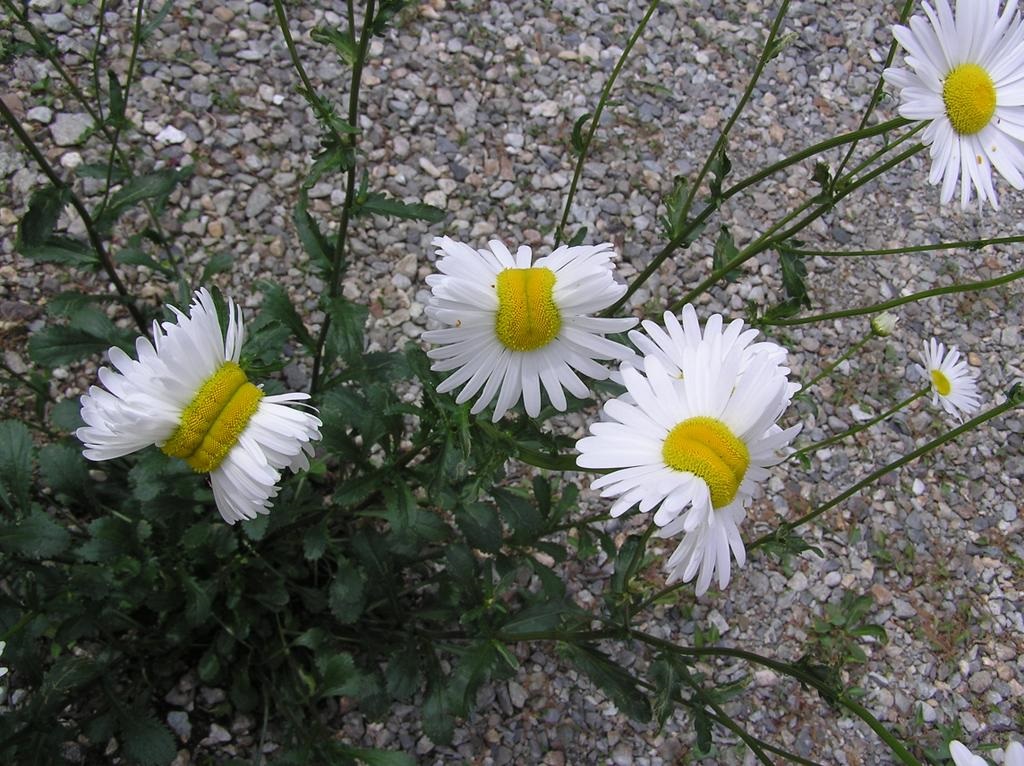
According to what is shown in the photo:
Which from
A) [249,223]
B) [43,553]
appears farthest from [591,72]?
[43,553]

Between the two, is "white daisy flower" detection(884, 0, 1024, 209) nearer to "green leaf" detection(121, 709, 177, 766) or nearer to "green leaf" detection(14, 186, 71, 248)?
"green leaf" detection(14, 186, 71, 248)

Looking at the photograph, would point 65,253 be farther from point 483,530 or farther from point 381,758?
point 381,758

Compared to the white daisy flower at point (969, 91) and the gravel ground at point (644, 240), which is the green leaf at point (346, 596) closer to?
the gravel ground at point (644, 240)

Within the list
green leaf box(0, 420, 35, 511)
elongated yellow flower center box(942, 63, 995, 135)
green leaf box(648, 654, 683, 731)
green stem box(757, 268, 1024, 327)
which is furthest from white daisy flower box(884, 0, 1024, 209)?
green leaf box(0, 420, 35, 511)

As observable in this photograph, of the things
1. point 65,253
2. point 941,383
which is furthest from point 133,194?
point 941,383

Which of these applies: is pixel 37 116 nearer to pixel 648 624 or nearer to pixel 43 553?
pixel 43 553

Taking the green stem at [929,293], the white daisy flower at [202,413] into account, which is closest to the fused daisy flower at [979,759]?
the green stem at [929,293]

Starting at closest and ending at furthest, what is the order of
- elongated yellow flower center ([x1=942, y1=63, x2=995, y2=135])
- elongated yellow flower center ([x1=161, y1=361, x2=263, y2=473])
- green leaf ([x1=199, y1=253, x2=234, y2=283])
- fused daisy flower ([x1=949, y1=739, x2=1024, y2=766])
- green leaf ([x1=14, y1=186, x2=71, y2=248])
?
fused daisy flower ([x1=949, y1=739, x2=1024, y2=766])
elongated yellow flower center ([x1=161, y1=361, x2=263, y2=473])
elongated yellow flower center ([x1=942, y1=63, x2=995, y2=135])
green leaf ([x1=14, y1=186, x2=71, y2=248])
green leaf ([x1=199, y1=253, x2=234, y2=283])
